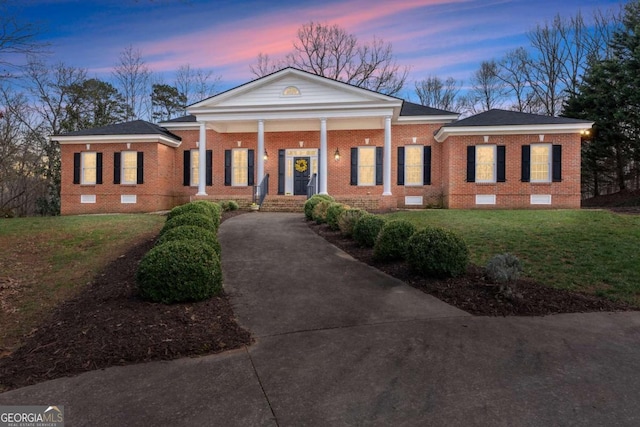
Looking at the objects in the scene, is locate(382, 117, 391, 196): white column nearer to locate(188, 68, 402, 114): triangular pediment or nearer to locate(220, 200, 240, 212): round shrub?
locate(188, 68, 402, 114): triangular pediment

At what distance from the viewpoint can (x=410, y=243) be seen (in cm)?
602

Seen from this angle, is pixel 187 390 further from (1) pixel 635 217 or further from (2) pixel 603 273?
(1) pixel 635 217

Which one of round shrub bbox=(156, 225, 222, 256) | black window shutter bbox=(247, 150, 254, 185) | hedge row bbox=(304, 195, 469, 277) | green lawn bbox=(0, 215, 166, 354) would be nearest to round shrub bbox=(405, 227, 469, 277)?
hedge row bbox=(304, 195, 469, 277)

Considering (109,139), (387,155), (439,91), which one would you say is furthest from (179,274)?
(439,91)

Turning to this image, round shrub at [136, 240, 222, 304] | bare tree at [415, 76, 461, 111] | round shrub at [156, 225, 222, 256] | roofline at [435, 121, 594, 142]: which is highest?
bare tree at [415, 76, 461, 111]

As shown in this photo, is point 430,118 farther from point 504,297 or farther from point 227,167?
point 504,297

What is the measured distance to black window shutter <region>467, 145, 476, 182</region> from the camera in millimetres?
16547

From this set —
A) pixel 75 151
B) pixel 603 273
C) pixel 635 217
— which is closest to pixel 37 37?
pixel 603 273

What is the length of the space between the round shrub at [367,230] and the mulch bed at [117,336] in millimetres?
3771

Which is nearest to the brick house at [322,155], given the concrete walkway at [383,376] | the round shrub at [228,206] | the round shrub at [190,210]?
the round shrub at [228,206]

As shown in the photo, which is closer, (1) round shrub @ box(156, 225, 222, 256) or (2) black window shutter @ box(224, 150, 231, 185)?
(1) round shrub @ box(156, 225, 222, 256)

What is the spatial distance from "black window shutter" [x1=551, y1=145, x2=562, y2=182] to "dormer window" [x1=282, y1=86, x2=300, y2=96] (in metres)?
11.7

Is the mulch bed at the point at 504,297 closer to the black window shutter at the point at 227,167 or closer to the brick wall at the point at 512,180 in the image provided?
the brick wall at the point at 512,180

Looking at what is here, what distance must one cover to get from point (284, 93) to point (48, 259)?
12594mm
